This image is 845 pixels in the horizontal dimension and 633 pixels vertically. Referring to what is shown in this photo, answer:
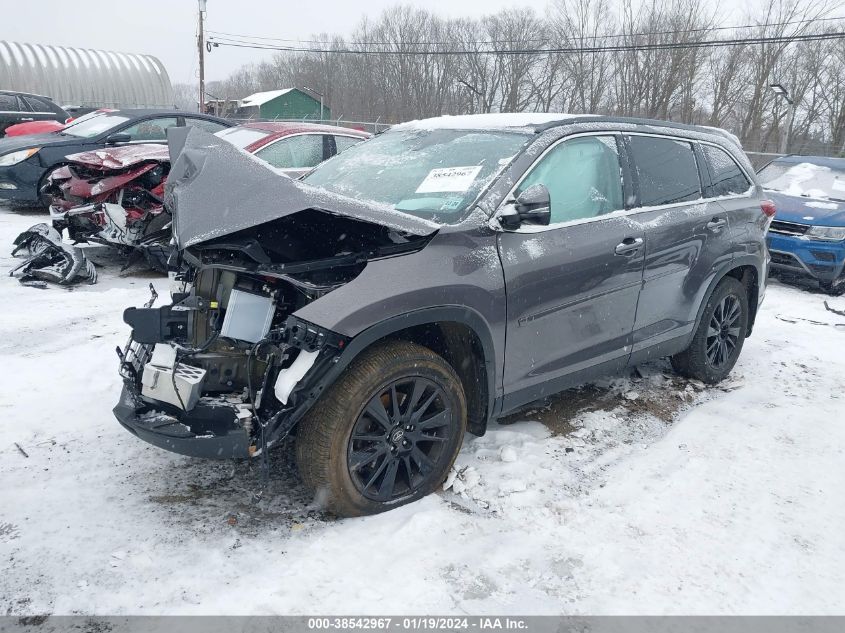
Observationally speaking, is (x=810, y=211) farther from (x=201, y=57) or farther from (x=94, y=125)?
(x=201, y=57)

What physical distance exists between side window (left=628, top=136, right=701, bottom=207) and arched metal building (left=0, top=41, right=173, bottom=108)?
124 ft

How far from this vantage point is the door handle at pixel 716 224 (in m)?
4.34

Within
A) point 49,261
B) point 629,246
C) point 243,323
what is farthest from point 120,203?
point 629,246

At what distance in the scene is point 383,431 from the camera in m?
2.90

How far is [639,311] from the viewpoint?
3926 millimetres

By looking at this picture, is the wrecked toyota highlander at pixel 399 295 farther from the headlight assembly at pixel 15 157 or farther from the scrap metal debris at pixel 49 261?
the headlight assembly at pixel 15 157

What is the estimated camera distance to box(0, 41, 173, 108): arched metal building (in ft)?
111

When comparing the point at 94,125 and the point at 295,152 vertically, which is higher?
the point at 295,152

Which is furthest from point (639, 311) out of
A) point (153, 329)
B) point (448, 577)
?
point (153, 329)

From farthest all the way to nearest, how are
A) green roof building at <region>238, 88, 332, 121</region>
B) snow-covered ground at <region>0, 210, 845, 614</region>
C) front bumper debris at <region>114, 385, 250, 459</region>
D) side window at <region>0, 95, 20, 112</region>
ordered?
green roof building at <region>238, 88, 332, 121</region>, side window at <region>0, 95, 20, 112</region>, front bumper debris at <region>114, 385, 250, 459</region>, snow-covered ground at <region>0, 210, 845, 614</region>

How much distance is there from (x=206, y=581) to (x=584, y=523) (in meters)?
1.70

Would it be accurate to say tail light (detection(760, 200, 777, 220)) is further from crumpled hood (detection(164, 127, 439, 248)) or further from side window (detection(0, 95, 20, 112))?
side window (detection(0, 95, 20, 112))

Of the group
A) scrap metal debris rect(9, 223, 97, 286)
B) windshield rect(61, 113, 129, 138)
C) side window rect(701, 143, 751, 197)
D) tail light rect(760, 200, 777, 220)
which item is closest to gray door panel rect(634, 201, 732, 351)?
side window rect(701, 143, 751, 197)

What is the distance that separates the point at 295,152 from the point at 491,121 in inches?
177
